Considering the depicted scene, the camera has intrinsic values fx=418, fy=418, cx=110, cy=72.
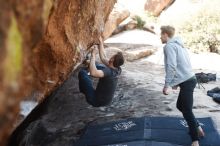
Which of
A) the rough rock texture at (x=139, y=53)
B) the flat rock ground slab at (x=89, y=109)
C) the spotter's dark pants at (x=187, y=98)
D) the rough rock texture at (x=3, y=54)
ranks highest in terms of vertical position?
the rough rock texture at (x=3, y=54)

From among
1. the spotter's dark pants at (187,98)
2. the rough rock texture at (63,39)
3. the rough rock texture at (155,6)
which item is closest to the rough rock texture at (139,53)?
the rough rock texture at (155,6)

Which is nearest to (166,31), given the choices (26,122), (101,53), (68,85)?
(101,53)

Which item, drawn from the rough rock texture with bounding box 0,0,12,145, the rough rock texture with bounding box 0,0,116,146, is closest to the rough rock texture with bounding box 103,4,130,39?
the rough rock texture with bounding box 0,0,116,146

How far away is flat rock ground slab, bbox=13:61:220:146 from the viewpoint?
8859 mm

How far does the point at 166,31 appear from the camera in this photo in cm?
685

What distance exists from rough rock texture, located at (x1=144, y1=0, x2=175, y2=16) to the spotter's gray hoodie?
1797 cm

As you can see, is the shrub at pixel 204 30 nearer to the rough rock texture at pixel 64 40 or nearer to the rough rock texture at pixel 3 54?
the rough rock texture at pixel 64 40

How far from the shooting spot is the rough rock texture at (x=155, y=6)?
81.6ft

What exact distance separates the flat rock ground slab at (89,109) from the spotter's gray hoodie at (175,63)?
8.33ft

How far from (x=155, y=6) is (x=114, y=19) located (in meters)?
8.63

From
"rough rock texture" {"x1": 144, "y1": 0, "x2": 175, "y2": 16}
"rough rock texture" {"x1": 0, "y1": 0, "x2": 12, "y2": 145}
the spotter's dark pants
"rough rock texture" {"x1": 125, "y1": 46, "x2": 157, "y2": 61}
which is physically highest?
"rough rock texture" {"x1": 0, "y1": 0, "x2": 12, "y2": 145}

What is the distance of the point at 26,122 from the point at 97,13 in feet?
11.0

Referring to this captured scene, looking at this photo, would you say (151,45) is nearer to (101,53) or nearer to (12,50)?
(101,53)

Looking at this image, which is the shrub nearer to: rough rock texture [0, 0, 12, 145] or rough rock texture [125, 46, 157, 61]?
rough rock texture [125, 46, 157, 61]
